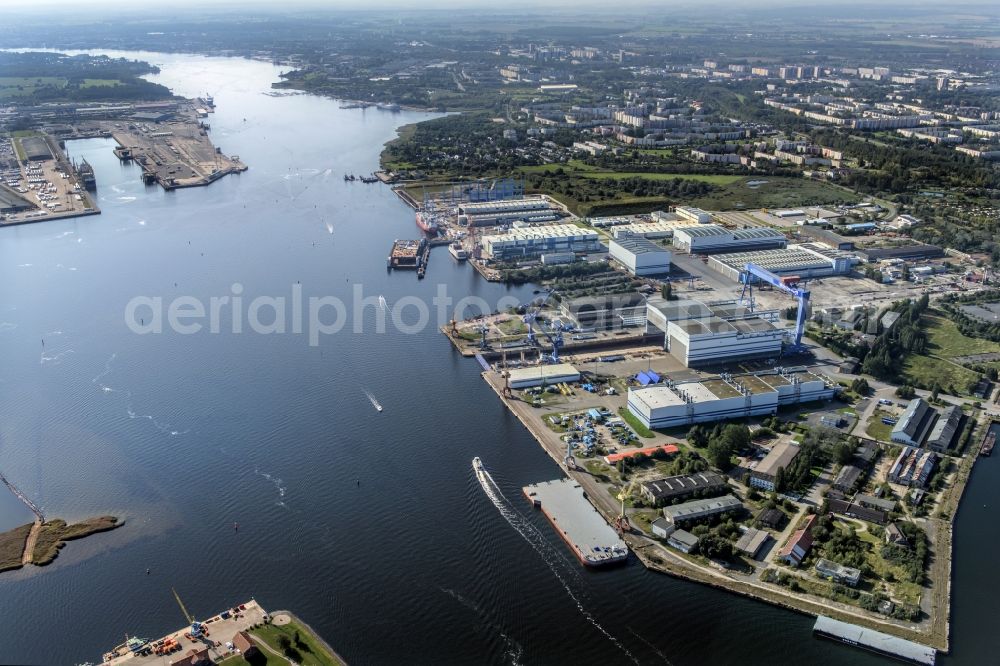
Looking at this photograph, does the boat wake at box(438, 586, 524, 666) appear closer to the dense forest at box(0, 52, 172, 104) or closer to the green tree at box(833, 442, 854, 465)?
the green tree at box(833, 442, 854, 465)

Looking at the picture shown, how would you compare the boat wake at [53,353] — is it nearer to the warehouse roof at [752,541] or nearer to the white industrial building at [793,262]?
the warehouse roof at [752,541]

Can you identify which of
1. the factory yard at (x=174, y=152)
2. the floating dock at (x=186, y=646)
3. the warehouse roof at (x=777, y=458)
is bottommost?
the floating dock at (x=186, y=646)

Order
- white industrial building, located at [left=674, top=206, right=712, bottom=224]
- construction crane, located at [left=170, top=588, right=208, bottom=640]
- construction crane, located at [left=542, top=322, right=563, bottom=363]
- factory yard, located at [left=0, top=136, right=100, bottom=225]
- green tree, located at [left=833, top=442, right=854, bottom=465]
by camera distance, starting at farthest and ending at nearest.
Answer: factory yard, located at [left=0, top=136, right=100, bottom=225] → white industrial building, located at [left=674, top=206, right=712, bottom=224] → construction crane, located at [left=542, top=322, right=563, bottom=363] → green tree, located at [left=833, top=442, right=854, bottom=465] → construction crane, located at [left=170, top=588, right=208, bottom=640]

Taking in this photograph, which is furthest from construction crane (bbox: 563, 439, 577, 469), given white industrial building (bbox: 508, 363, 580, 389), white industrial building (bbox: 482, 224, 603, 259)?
white industrial building (bbox: 482, 224, 603, 259)

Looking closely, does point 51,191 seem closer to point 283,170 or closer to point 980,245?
point 283,170

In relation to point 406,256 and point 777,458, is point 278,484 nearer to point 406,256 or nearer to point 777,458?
point 777,458

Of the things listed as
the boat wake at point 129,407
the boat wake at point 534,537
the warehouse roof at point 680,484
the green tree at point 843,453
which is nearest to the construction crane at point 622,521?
the warehouse roof at point 680,484

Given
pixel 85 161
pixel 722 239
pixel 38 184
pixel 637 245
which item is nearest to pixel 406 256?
pixel 637 245
